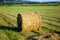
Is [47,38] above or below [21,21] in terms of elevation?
above

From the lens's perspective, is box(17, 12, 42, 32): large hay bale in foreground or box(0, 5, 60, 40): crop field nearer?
box(0, 5, 60, 40): crop field

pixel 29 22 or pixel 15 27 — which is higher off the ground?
pixel 29 22

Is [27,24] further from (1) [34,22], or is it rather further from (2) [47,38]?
(2) [47,38]

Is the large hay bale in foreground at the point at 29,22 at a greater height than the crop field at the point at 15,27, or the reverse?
the large hay bale in foreground at the point at 29,22

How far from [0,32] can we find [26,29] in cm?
173

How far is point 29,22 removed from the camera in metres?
13.4

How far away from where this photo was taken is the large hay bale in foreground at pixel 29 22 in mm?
13172

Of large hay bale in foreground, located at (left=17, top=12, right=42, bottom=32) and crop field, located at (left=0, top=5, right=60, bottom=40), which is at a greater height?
large hay bale in foreground, located at (left=17, top=12, right=42, bottom=32)

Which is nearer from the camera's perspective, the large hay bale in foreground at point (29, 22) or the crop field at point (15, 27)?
the crop field at point (15, 27)

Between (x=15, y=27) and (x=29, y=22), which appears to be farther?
(x=15, y=27)

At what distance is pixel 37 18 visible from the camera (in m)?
13.7

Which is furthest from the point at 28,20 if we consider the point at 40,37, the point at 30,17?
the point at 40,37

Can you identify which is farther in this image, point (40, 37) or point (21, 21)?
point (21, 21)

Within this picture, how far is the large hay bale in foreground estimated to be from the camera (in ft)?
43.2
